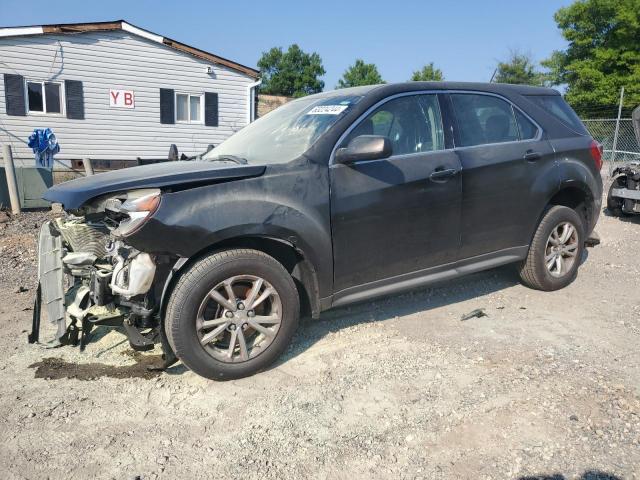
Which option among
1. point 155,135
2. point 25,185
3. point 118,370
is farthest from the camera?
point 155,135

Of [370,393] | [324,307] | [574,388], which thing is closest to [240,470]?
[370,393]

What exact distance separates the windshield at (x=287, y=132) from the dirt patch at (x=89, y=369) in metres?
1.56

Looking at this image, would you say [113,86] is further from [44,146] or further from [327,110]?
[327,110]

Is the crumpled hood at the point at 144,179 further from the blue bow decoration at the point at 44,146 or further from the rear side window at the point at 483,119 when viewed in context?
the blue bow decoration at the point at 44,146

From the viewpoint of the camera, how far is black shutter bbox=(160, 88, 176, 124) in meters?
16.4

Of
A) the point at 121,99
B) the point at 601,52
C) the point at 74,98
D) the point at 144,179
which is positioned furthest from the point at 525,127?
the point at 601,52

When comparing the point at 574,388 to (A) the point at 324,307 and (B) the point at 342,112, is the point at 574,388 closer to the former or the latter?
(A) the point at 324,307

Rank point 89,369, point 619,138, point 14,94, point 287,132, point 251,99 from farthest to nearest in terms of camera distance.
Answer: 1. point 251,99
2. point 619,138
3. point 14,94
4. point 287,132
5. point 89,369

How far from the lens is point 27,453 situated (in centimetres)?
255

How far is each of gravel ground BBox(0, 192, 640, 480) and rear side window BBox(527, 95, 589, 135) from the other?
1.79 metres

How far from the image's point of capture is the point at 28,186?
9680 mm

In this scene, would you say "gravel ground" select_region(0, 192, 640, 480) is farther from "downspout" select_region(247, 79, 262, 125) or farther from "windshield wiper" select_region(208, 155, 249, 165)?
"downspout" select_region(247, 79, 262, 125)

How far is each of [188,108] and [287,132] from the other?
1424 cm

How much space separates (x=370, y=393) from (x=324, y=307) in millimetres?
690
